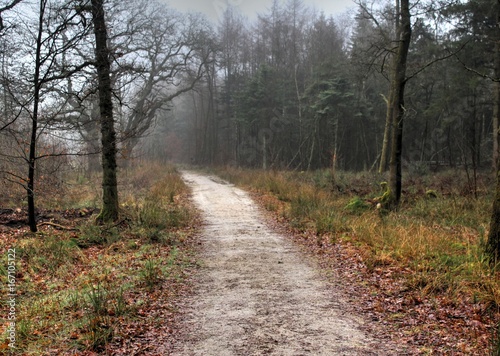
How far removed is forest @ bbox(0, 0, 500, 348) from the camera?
805 cm

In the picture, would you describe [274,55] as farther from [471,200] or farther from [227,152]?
[471,200]

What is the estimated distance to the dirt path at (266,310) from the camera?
381cm

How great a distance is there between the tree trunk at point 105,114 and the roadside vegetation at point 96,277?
0.53m

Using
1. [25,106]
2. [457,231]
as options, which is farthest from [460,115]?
[25,106]

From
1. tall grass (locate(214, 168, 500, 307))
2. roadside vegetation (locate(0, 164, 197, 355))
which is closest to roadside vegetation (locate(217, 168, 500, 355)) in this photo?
tall grass (locate(214, 168, 500, 307))

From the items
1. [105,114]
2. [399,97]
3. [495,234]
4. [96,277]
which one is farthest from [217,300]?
[399,97]

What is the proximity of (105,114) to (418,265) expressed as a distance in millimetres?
7689

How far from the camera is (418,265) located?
5758 mm

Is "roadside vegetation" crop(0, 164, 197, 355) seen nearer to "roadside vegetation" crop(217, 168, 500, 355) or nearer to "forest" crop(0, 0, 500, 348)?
→ "forest" crop(0, 0, 500, 348)

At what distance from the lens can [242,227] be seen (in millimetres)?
10641

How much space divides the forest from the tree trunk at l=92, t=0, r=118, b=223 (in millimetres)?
31

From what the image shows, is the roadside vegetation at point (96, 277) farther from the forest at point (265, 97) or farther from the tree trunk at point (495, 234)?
the tree trunk at point (495, 234)

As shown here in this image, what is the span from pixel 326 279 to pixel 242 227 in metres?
4.87

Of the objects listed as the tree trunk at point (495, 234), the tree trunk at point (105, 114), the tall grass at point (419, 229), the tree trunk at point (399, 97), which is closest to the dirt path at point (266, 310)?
the tall grass at point (419, 229)
